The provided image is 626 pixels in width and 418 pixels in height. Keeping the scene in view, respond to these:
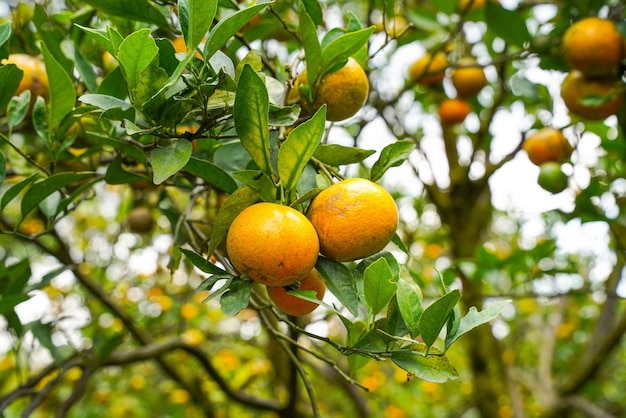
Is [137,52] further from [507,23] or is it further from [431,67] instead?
[431,67]

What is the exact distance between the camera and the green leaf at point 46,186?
678mm

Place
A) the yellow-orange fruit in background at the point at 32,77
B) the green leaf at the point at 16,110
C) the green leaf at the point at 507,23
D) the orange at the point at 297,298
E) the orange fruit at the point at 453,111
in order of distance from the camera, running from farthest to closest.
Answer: the orange fruit at the point at 453,111 < the green leaf at the point at 507,23 < the yellow-orange fruit in background at the point at 32,77 < the green leaf at the point at 16,110 < the orange at the point at 297,298

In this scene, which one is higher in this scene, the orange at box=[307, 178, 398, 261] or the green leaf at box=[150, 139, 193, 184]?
the green leaf at box=[150, 139, 193, 184]

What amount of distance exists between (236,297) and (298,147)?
149 mm

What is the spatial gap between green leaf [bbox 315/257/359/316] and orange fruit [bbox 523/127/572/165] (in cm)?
74

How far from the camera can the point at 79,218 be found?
2643 millimetres

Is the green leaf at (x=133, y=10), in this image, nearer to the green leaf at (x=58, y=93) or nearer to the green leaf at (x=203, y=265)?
the green leaf at (x=58, y=93)

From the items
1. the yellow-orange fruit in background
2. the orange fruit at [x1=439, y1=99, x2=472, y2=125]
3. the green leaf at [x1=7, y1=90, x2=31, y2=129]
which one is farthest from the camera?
the orange fruit at [x1=439, y1=99, x2=472, y2=125]

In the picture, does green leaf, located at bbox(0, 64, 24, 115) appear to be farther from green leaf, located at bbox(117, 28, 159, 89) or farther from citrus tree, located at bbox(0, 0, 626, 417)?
green leaf, located at bbox(117, 28, 159, 89)

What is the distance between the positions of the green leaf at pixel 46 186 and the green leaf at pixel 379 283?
0.36 metres

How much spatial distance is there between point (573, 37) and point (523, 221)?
1.40 meters

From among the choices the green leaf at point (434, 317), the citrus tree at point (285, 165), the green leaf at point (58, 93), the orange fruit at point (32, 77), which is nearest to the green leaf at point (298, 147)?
the citrus tree at point (285, 165)

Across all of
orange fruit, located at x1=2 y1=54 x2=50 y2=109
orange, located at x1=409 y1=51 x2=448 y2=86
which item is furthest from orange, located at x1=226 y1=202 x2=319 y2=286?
orange, located at x1=409 y1=51 x2=448 y2=86

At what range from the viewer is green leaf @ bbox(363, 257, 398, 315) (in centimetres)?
52
